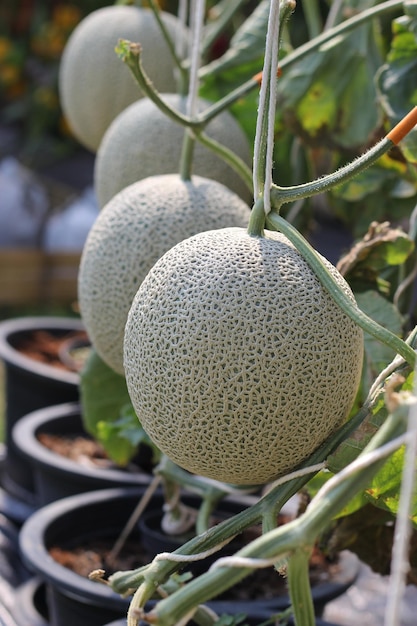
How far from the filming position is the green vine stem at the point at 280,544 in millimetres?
574

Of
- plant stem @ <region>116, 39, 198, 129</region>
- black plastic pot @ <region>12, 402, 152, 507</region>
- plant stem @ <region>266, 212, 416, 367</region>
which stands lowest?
black plastic pot @ <region>12, 402, 152, 507</region>

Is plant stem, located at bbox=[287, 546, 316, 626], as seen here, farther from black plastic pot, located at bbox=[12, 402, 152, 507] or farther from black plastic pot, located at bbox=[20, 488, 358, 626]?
black plastic pot, located at bbox=[12, 402, 152, 507]

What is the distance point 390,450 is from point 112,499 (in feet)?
2.91

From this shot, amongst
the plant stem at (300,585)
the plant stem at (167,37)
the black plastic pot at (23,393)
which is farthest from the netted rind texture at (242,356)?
the black plastic pot at (23,393)

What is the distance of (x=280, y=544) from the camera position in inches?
22.7

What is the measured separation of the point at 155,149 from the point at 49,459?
24.1 inches

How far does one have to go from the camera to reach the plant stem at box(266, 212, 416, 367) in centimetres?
68

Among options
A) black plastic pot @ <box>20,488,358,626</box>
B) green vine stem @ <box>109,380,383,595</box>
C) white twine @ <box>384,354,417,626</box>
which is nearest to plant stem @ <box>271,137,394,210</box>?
green vine stem @ <box>109,380,383,595</box>

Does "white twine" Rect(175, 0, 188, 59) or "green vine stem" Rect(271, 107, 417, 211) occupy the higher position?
"white twine" Rect(175, 0, 188, 59)

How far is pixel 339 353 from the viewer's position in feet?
2.36

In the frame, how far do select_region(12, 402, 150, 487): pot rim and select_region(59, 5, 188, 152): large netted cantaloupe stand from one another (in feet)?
1.78

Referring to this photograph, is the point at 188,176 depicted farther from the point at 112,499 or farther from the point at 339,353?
the point at 112,499

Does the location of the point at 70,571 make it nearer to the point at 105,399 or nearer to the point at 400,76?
the point at 105,399

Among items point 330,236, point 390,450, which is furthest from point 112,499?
point 330,236
